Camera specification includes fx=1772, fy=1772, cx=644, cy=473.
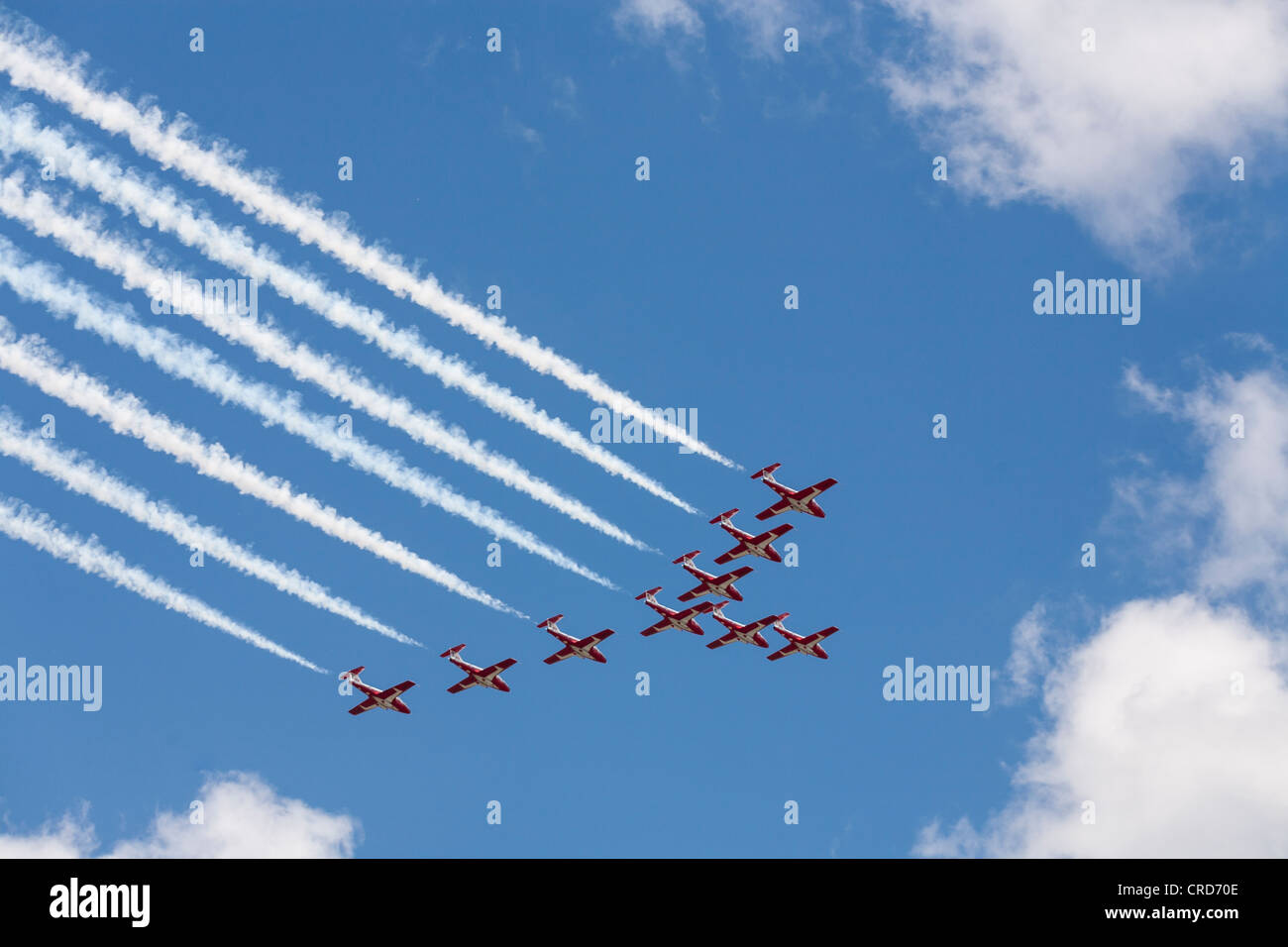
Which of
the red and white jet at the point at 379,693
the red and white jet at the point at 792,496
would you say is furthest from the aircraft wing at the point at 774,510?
the red and white jet at the point at 379,693

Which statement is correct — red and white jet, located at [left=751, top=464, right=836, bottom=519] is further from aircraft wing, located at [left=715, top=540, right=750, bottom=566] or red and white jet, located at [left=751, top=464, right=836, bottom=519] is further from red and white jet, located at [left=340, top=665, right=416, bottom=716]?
red and white jet, located at [left=340, top=665, right=416, bottom=716]

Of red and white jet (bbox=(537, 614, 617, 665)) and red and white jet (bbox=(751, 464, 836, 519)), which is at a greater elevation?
red and white jet (bbox=(751, 464, 836, 519))

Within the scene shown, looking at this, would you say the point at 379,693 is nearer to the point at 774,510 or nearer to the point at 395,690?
the point at 395,690

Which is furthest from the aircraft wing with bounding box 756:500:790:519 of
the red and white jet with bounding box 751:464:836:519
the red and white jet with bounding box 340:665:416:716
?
the red and white jet with bounding box 340:665:416:716

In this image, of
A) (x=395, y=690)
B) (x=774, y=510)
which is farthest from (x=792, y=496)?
(x=395, y=690)

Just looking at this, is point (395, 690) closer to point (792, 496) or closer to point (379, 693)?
point (379, 693)
